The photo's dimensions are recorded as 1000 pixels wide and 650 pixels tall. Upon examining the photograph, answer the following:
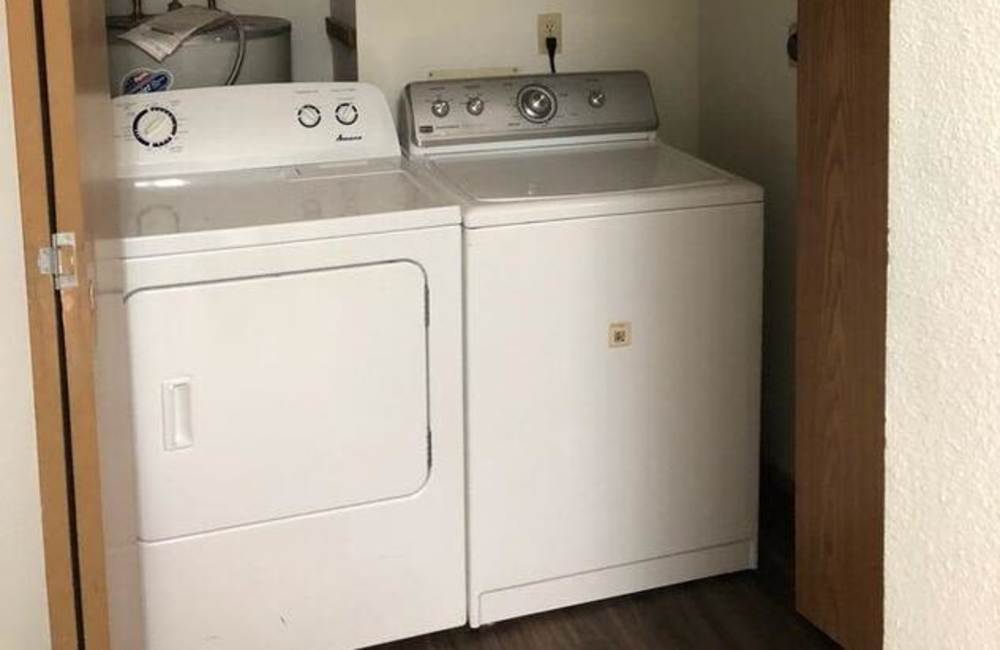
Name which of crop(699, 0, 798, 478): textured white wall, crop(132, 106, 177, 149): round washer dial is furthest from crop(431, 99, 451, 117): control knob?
crop(699, 0, 798, 478): textured white wall

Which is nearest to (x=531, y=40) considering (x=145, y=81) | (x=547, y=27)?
(x=547, y=27)

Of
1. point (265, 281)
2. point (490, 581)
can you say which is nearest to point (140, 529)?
point (265, 281)

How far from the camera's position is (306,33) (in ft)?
10.7

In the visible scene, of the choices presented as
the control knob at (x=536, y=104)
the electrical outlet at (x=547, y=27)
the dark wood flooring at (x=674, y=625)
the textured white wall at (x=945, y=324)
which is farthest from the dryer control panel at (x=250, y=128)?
Result: the textured white wall at (x=945, y=324)

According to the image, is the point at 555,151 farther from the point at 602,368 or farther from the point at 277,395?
the point at 277,395

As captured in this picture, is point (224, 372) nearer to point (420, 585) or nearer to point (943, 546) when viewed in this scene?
point (420, 585)

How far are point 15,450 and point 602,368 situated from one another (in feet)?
3.85

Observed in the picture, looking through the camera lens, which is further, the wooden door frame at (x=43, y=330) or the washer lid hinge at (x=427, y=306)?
the washer lid hinge at (x=427, y=306)

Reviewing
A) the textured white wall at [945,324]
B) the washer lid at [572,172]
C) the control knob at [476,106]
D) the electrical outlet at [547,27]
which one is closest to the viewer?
the textured white wall at [945,324]

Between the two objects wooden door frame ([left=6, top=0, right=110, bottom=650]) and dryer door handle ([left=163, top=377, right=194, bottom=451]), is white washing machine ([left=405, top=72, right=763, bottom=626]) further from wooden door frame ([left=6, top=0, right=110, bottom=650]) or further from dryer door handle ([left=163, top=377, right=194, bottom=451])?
wooden door frame ([left=6, top=0, right=110, bottom=650])

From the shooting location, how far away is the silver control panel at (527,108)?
282 cm

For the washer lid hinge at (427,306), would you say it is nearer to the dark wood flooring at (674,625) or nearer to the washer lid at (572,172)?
the washer lid at (572,172)

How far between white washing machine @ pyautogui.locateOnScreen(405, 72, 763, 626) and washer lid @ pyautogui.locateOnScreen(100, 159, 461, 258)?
102 mm

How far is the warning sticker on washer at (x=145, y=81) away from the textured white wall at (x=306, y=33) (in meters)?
0.47
